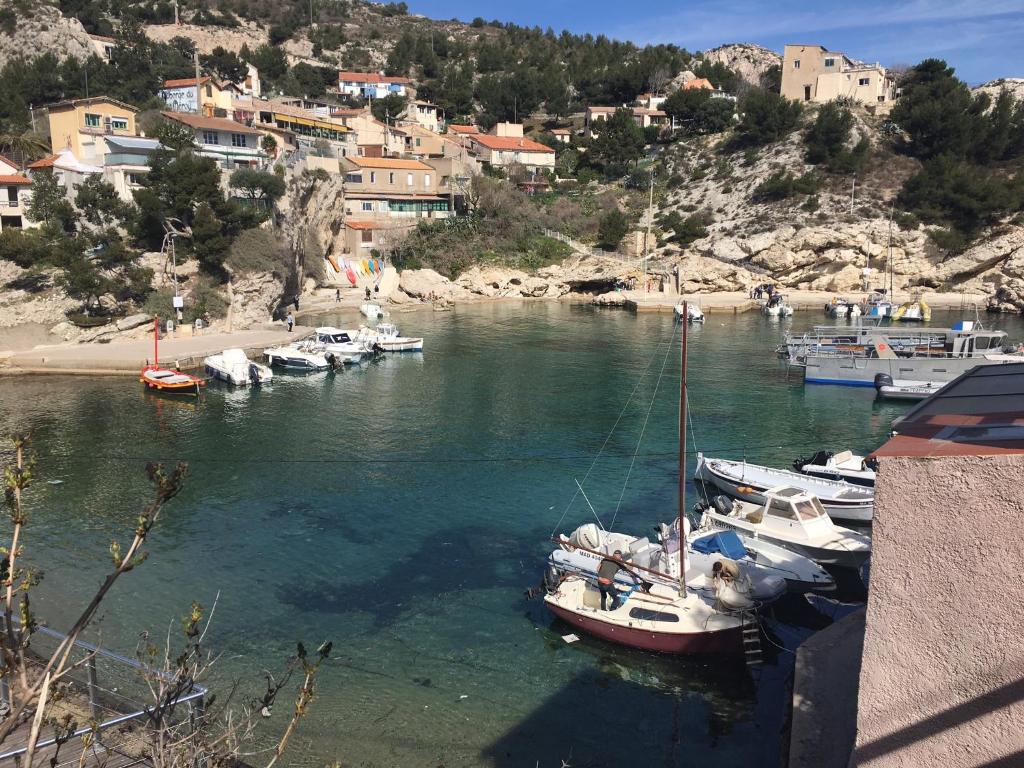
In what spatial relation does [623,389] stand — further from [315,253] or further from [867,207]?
[867,207]

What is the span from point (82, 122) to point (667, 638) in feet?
192

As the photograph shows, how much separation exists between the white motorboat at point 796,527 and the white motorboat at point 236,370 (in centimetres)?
2369

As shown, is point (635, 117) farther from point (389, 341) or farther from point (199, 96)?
point (389, 341)

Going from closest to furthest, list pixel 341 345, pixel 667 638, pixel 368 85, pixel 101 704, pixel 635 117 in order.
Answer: pixel 101 704
pixel 667 638
pixel 341 345
pixel 635 117
pixel 368 85

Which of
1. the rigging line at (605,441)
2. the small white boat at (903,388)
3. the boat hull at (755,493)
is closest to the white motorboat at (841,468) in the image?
the boat hull at (755,493)

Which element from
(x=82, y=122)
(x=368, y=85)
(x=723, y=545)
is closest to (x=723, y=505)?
(x=723, y=545)

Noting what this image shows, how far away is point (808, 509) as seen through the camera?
19.1 meters

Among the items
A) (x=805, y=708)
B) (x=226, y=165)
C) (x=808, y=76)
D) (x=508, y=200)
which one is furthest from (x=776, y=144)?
(x=805, y=708)

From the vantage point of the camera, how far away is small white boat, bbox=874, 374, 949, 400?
33938 millimetres

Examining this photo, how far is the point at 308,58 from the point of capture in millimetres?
119812

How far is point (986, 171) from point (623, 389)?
56.5m

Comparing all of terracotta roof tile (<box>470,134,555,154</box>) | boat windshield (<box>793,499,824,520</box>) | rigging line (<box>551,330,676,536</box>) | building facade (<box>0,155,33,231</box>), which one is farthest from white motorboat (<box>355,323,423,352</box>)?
terracotta roof tile (<box>470,134,555,154</box>)

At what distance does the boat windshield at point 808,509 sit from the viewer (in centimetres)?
1892

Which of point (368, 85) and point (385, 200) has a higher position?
point (368, 85)
